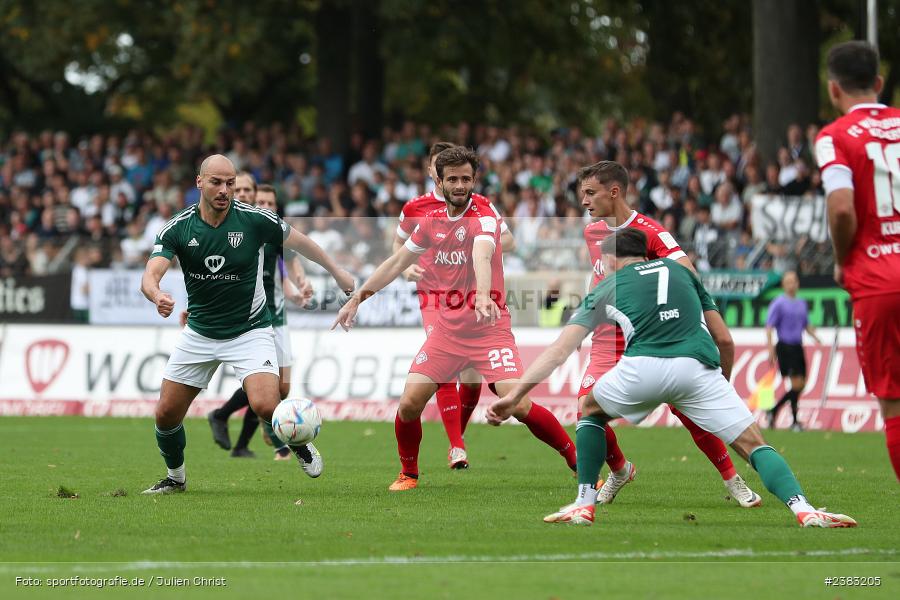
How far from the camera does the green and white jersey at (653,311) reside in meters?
8.41

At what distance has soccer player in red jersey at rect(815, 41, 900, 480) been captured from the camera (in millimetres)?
7227

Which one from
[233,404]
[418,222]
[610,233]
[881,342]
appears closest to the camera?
[881,342]

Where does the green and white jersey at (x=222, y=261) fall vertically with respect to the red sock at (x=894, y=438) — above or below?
above

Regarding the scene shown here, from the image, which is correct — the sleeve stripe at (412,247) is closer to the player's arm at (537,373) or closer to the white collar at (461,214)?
the white collar at (461,214)

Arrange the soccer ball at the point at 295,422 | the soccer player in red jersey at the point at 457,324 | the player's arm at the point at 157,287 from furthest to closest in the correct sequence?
the soccer player in red jersey at the point at 457,324, the soccer ball at the point at 295,422, the player's arm at the point at 157,287

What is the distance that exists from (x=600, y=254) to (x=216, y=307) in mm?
2794

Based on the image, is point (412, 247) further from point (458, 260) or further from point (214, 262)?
point (214, 262)

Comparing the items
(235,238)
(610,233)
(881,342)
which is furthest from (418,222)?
(881,342)

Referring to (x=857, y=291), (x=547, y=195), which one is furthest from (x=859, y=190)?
(x=547, y=195)

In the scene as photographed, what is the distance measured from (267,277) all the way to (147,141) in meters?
17.9

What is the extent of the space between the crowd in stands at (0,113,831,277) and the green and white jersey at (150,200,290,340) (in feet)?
34.0

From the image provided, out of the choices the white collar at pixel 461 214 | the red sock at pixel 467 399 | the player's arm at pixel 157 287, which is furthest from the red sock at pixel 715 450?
the player's arm at pixel 157 287

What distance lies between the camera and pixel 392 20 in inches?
1139

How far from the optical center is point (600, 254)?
10.2m
